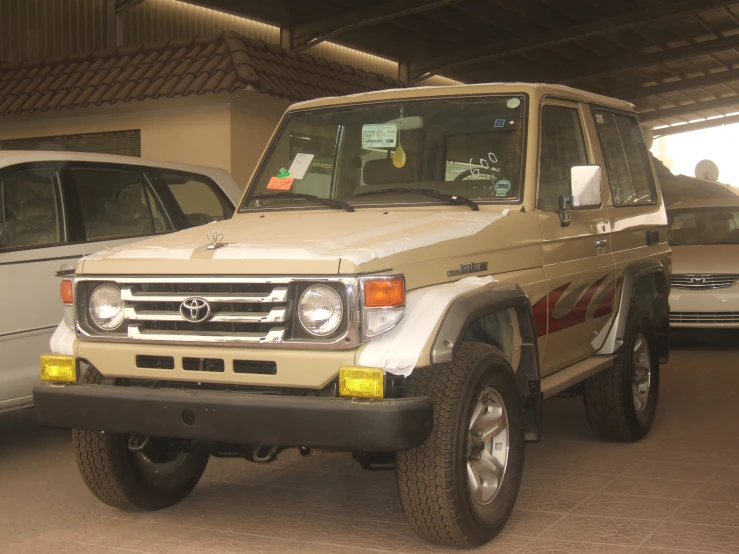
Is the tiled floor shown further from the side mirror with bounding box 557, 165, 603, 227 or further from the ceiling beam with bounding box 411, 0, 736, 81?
the ceiling beam with bounding box 411, 0, 736, 81

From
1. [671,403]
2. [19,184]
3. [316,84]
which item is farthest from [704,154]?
[19,184]

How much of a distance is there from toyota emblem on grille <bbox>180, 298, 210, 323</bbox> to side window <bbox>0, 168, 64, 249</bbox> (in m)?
2.42

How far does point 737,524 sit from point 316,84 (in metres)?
8.47

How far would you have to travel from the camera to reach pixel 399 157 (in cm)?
568

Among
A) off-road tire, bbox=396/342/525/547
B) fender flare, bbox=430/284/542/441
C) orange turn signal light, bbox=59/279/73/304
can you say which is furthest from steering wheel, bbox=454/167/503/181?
orange turn signal light, bbox=59/279/73/304

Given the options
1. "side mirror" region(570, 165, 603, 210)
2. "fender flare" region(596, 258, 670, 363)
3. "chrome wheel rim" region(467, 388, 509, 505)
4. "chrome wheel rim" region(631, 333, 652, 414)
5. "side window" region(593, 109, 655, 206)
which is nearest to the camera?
"chrome wheel rim" region(467, 388, 509, 505)

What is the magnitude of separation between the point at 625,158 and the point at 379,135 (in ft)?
6.46

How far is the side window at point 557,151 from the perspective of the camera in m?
5.61

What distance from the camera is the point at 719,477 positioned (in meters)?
5.89

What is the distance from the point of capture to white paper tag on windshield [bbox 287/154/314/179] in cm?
589

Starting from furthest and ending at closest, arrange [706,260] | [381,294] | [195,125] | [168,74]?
1. [195,125]
2. [168,74]
3. [706,260]
4. [381,294]

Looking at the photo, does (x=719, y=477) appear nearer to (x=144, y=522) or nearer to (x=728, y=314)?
(x=144, y=522)

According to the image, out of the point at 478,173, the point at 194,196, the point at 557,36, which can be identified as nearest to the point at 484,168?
the point at 478,173

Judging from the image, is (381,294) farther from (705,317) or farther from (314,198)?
(705,317)
